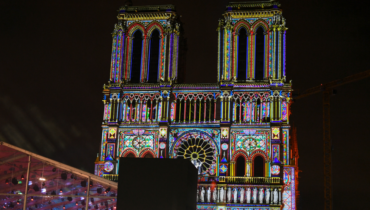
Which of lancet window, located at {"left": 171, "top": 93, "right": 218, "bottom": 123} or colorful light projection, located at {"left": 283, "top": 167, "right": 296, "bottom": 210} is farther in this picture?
lancet window, located at {"left": 171, "top": 93, "right": 218, "bottom": 123}

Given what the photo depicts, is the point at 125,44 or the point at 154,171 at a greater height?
the point at 125,44

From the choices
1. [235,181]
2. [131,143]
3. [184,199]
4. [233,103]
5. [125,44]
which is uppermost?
[125,44]

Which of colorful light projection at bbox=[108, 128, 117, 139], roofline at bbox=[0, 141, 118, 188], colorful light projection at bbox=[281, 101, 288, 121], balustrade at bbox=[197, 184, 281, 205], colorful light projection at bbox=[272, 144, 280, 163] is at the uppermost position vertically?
colorful light projection at bbox=[281, 101, 288, 121]

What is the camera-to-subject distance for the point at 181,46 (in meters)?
77.5

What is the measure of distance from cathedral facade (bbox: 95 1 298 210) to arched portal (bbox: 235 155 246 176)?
11 centimetres

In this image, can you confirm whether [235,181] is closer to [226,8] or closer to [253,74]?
[253,74]

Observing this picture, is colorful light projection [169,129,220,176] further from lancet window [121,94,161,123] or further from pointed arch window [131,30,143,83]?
pointed arch window [131,30,143,83]

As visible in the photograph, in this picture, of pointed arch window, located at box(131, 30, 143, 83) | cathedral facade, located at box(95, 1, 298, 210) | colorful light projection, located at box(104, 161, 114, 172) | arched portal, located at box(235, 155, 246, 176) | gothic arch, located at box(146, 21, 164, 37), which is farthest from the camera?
pointed arch window, located at box(131, 30, 143, 83)

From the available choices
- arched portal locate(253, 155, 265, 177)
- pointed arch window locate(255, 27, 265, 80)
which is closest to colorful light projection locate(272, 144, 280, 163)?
arched portal locate(253, 155, 265, 177)

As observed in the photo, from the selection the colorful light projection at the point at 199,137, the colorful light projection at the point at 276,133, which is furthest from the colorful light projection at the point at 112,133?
the colorful light projection at the point at 276,133

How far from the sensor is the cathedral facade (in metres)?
66.9

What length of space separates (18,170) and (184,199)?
467 inches

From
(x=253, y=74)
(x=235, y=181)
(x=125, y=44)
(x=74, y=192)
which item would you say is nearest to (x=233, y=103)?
(x=253, y=74)

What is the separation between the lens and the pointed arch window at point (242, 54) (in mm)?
70875
